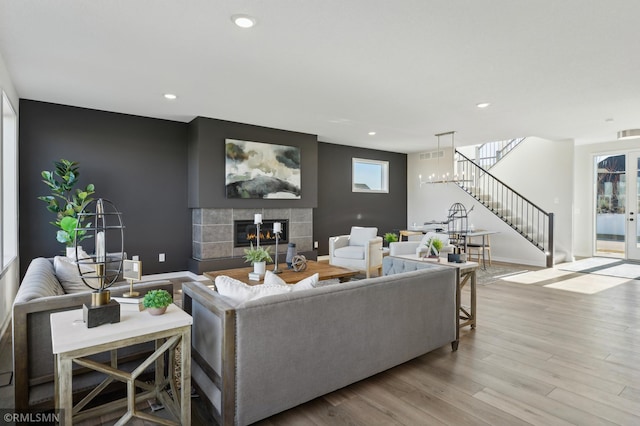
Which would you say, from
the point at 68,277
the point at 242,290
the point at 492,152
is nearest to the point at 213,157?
the point at 68,277

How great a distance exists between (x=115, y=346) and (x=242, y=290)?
0.68 metres

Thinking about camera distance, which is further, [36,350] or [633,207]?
[633,207]

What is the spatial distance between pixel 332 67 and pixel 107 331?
3.10 metres

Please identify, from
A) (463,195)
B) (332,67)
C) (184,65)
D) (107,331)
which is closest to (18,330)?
(107,331)

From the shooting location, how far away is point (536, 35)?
2.97 meters

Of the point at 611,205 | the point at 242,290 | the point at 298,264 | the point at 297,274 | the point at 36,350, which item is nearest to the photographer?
the point at 36,350

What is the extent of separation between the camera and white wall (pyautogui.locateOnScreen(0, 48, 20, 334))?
343 centimetres

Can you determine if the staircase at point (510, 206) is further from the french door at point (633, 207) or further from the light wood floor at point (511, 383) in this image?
the light wood floor at point (511, 383)

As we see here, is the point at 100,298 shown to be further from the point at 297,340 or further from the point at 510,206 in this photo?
the point at 510,206

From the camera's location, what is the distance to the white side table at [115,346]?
155cm

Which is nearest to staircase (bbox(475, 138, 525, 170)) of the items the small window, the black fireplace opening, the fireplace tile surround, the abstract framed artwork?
the small window

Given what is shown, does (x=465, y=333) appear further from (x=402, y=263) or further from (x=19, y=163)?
(x=19, y=163)

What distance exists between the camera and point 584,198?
8.68 meters

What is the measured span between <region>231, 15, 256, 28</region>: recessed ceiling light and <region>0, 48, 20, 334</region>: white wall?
2.47 m
